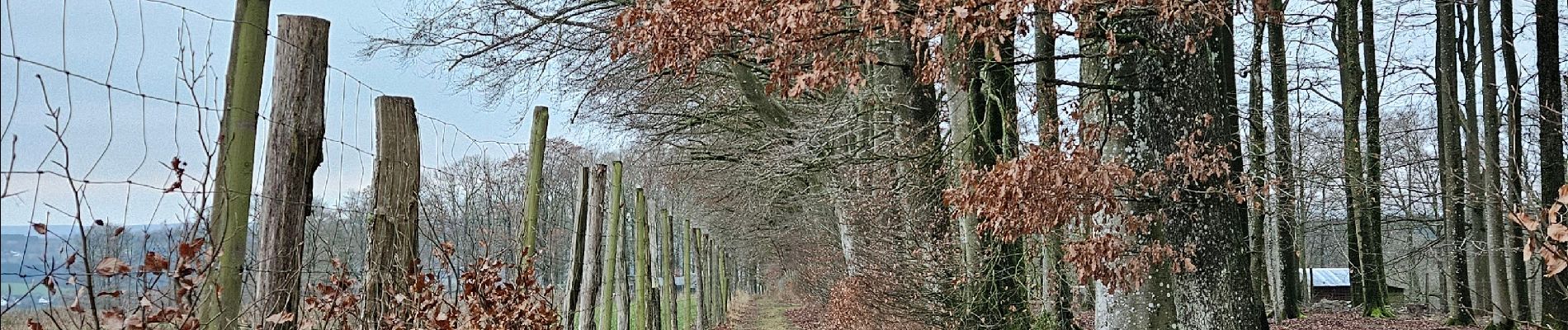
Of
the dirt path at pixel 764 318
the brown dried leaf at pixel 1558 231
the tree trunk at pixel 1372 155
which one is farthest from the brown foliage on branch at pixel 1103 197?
the dirt path at pixel 764 318

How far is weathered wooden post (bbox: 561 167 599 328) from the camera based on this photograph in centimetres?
714

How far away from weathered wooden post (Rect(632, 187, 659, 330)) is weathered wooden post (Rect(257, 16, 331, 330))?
761 cm

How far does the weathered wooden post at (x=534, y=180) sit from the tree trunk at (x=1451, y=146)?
13227 millimetres

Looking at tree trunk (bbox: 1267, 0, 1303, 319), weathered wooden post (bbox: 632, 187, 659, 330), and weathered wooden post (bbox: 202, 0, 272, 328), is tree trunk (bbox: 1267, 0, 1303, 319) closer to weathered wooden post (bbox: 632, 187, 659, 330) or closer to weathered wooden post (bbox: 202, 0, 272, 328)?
weathered wooden post (bbox: 632, 187, 659, 330)

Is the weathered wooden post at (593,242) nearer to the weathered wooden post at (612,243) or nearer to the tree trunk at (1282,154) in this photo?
the weathered wooden post at (612,243)

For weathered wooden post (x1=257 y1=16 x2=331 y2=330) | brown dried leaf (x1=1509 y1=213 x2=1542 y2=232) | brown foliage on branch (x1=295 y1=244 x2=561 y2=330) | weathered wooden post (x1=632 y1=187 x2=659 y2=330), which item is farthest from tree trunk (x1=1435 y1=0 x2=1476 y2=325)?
weathered wooden post (x1=257 y1=16 x2=331 y2=330)

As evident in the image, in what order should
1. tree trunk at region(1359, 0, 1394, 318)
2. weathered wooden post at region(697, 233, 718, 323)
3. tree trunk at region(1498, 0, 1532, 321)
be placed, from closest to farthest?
tree trunk at region(1498, 0, 1532, 321) < tree trunk at region(1359, 0, 1394, 318) < weathered wooden post at region(697, 233, 718, 323)

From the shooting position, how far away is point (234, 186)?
340 cm

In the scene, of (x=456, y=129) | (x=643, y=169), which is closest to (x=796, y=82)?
(x=456, y=129)

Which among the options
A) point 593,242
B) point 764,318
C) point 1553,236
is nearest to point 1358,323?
point 764,318

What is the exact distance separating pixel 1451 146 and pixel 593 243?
46.3 feet

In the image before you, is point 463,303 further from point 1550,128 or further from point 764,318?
point 764,318

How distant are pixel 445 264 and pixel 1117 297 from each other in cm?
448

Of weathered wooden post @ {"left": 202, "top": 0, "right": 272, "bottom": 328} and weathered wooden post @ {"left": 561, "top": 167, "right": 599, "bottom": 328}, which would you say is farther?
weathered wooden post @ {"left": 561, "top": 167, "right": 599, "bottom": 328}
